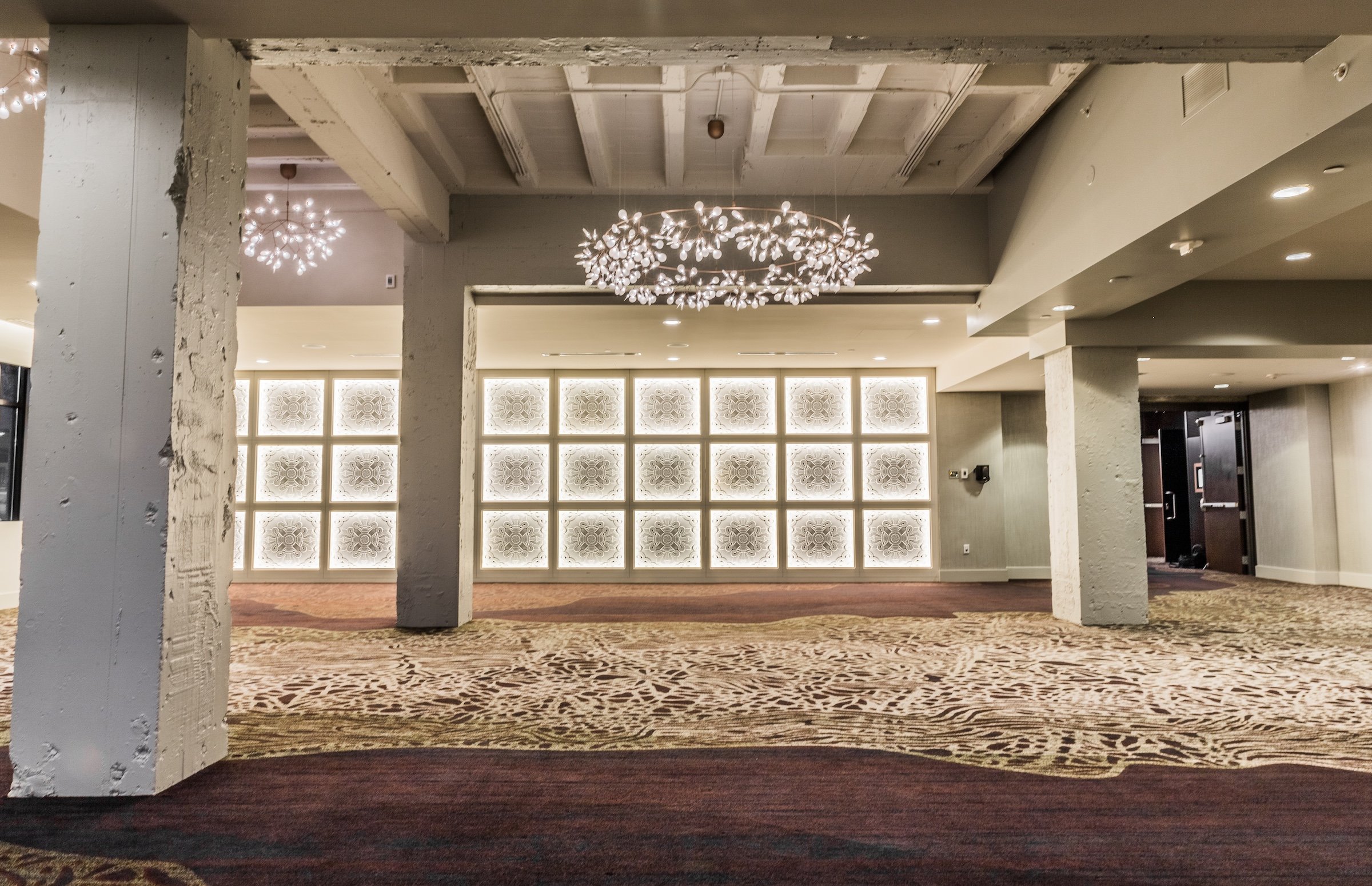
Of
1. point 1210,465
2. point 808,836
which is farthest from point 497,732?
point 1210,465

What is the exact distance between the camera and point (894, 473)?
11.9 m

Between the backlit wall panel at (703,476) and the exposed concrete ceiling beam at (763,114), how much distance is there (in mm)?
5243

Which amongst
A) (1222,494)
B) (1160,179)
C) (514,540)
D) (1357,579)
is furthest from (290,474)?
(1357,579)

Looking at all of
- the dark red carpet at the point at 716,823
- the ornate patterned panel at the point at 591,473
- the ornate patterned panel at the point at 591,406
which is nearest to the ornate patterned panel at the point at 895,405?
the ornate patterned panel at the point at 591,406

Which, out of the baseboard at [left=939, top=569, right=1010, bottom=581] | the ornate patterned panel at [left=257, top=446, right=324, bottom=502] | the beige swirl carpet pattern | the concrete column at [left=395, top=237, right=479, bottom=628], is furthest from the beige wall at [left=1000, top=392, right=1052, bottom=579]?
the ornate patterned panel at [left=257, top=446, right=324, bottom=502]

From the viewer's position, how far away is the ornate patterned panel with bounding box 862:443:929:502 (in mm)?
11867

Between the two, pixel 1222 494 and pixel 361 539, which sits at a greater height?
pixel 1222 494

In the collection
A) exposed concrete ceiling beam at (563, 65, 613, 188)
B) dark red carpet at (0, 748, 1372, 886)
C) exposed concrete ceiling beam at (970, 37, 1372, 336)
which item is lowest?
dark red carpet at (0, 748, 1372, 886)

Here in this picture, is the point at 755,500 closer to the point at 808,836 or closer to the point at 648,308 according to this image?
the point at 648,308

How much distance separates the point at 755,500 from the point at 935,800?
28.8 feet

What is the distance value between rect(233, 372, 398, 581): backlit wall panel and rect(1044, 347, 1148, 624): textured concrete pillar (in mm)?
7136

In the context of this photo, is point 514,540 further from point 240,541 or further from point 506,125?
point 506,125

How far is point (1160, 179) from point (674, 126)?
132 inches

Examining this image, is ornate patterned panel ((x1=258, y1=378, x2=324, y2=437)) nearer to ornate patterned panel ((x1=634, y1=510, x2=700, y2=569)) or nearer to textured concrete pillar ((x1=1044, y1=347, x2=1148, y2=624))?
ornate patterned panel ((x1=634, y1=510, x2=700, y2=569))
